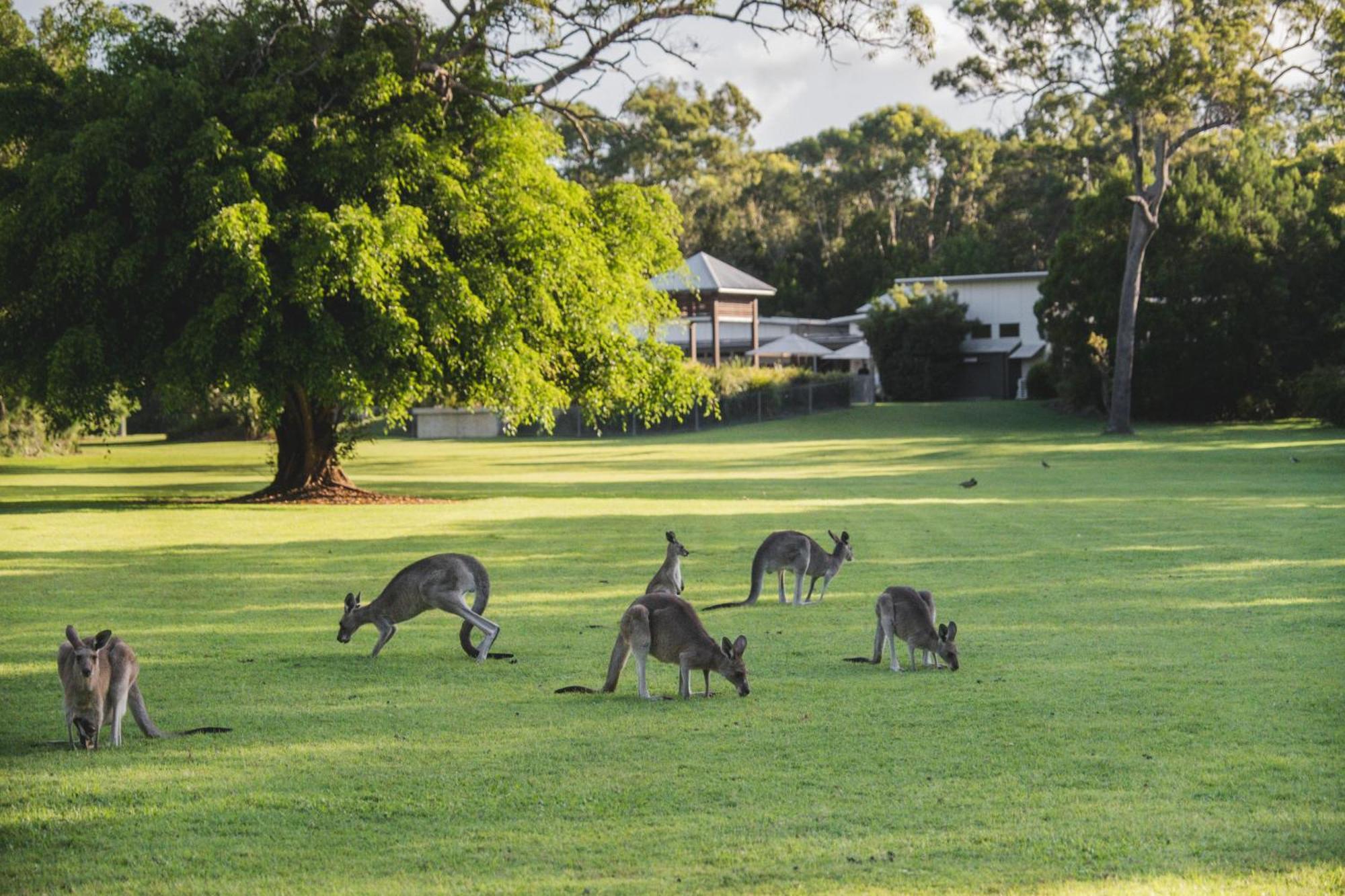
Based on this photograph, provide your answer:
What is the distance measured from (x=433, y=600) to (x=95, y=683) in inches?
131

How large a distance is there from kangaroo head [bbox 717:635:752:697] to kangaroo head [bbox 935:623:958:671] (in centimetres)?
164

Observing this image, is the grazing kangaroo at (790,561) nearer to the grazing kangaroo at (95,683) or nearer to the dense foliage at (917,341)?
the grazing kangaroo at (95,683)

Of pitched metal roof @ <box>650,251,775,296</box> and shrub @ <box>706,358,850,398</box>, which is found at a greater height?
pitched metal roof @ <box>650,251,775,296</box>

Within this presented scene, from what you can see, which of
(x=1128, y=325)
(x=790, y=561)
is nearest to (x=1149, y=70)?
(x=1128, y=325)

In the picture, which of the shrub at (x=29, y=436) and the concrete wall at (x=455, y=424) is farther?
the concrete wall at (x=455, y=424)

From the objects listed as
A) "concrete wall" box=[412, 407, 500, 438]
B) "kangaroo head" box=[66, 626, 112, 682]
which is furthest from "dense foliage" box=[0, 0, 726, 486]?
"concrete wall" box=[412, 407, 500, 438]

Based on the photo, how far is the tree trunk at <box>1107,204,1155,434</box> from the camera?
5256cm

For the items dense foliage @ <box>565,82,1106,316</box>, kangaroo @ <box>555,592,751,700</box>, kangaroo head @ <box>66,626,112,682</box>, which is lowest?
kangaroo @ <box>555,592,751,700</box>

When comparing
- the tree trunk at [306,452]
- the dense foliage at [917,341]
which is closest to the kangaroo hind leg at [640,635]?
the tree trunk at [306,452]

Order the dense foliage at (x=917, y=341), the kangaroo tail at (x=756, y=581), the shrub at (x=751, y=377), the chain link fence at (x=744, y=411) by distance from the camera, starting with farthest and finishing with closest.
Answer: the dense foliage at (x=917, y=341)
the shrub at (x=751, y=377)
the chain link fence at (x=744, y=411)
the kangaroo tail at (x=756, y=581)

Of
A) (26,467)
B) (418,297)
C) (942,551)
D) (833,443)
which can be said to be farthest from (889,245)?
(942,551)

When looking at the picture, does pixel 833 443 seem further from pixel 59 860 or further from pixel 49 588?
pixel 59 860

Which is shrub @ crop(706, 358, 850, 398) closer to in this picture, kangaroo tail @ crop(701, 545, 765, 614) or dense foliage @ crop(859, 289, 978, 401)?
dense foliage @ crop(859, 289, 978, 401)

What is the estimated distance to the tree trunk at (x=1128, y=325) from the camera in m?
52.6
